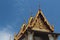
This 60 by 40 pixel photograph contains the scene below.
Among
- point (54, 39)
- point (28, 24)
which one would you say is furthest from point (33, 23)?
point (54, 39)

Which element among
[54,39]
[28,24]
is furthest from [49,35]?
[28,24]

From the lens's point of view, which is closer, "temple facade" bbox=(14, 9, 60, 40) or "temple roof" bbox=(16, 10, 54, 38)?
"temple facade" bbox=(14, 9, 60, 40)

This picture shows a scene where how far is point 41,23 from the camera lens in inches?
1296

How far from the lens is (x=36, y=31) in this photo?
105 feet

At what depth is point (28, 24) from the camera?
105ft

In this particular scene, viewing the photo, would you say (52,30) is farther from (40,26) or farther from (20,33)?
(20,33)

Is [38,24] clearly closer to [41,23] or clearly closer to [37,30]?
[41,23]

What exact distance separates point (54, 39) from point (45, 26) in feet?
6.22

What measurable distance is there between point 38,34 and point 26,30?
4.78 ft

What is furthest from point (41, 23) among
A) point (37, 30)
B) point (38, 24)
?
point (37, 30)

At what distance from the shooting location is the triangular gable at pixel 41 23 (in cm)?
3259

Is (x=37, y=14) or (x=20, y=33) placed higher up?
(x=37, y=14)

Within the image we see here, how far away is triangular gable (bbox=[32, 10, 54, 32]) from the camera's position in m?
32.6

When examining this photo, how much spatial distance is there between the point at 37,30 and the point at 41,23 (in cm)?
120
